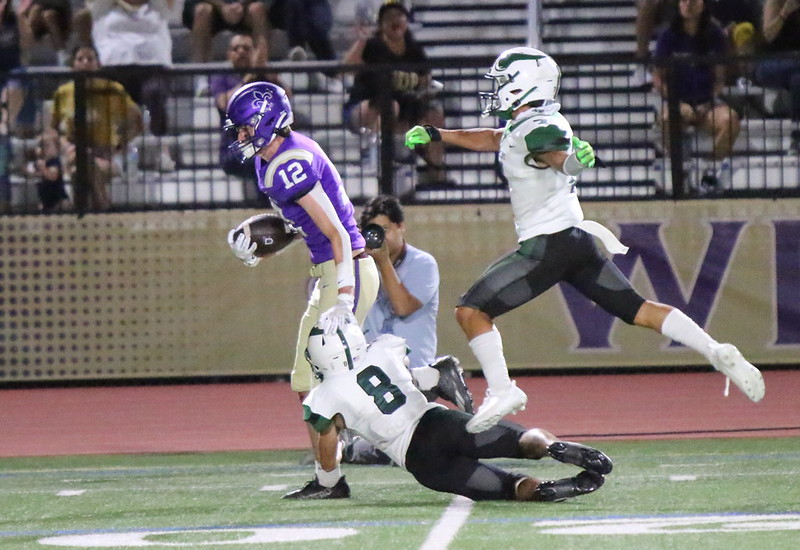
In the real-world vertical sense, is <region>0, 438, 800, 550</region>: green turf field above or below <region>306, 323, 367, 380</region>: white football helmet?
below

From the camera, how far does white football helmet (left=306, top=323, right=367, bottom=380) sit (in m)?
6.96

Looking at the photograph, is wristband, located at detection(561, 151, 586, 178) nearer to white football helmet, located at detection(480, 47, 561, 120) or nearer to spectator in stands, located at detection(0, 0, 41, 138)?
white football helmet, located at detection(480, 47, 561, 120)

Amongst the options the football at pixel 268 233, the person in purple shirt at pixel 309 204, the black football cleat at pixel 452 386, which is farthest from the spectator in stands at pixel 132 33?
the black football cleat at pixel 452 386

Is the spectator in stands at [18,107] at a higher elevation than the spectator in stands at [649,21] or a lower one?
lower

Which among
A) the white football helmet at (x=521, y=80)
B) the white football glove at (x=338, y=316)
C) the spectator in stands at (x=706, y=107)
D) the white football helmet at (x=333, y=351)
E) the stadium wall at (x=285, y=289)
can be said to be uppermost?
the white football helmet at (x=521, y=80)

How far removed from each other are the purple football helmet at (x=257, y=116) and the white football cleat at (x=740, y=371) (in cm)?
231

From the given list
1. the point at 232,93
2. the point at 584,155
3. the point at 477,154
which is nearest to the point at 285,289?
the point at 232,93

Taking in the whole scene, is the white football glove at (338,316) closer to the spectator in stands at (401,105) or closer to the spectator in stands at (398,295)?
the spectator in stands at (398,295)

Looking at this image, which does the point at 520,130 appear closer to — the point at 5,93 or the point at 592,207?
the point at 592,207

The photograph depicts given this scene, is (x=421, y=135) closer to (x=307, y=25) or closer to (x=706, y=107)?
(x=706, y=107)

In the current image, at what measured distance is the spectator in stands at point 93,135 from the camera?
1336 cm

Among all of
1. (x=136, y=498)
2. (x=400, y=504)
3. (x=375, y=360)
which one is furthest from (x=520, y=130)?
(x=136, y=498)

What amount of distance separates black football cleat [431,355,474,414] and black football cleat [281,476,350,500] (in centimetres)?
81

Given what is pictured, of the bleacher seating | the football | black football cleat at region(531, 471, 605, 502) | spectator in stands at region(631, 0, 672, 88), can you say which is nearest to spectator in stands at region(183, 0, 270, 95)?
the bleacher seating
